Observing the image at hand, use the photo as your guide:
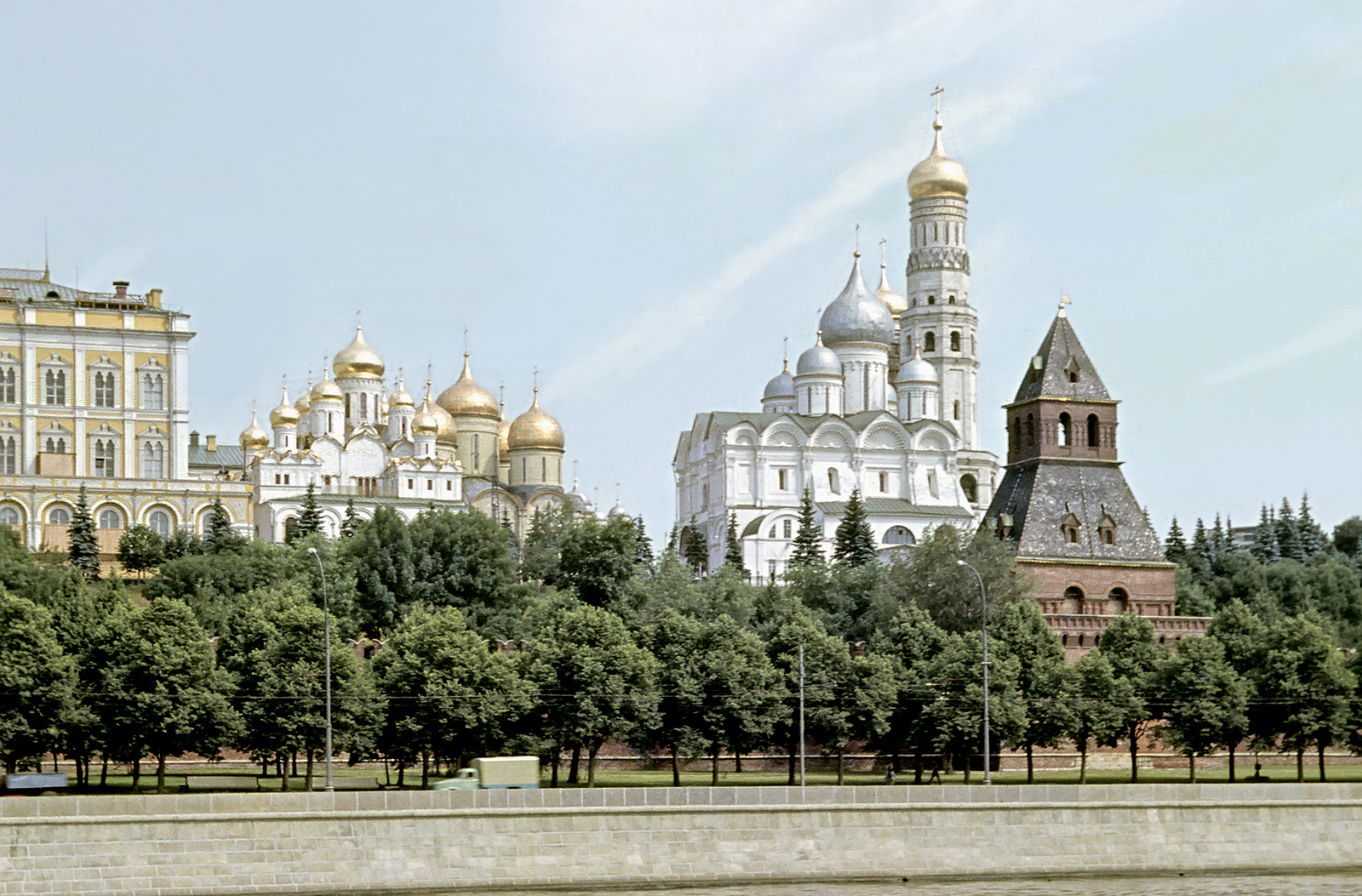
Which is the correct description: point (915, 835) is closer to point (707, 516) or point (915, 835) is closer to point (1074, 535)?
point (1074, 535)

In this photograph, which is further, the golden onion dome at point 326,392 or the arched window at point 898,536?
the golden onion dome at point 326,392

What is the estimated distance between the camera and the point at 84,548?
90.0 m

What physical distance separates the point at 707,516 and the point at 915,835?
73.1m

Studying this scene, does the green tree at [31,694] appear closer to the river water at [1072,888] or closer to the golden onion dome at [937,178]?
the river water at [1072,888]

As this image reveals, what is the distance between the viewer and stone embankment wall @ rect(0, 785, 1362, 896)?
39531mm

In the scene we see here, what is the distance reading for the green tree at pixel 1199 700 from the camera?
2285 inches

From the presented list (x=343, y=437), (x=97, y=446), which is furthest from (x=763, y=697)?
(x=343, y=437)

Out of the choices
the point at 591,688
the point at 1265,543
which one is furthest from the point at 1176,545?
the point at 591,688

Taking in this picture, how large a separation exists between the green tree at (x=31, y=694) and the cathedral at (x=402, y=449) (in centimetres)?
6381

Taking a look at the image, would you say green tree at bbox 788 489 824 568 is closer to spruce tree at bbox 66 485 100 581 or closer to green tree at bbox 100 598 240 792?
spruce tree at bbox 66 485 100 581

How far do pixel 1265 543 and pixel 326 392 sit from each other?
5713cm

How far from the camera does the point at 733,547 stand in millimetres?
104500

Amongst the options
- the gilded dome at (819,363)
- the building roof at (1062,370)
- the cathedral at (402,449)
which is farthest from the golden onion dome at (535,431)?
the building roof at (1062,370)

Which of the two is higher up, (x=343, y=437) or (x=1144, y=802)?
(x=343, y=437)
